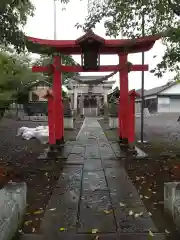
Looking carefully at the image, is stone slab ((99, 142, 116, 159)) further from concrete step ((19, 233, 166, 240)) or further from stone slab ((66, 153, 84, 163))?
concrete step ((19, 233, 166, 240))

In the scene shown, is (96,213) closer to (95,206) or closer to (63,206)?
(95,206)

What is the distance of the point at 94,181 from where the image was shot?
6062 millimetres

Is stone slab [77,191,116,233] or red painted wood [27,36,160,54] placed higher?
red painted wood [27,36,160,54]

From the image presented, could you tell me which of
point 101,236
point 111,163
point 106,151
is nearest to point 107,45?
point 106,151

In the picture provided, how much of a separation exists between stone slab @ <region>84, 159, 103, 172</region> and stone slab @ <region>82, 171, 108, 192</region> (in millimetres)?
313

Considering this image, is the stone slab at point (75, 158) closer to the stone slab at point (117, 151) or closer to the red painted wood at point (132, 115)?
the stone slab at point (117, 151)

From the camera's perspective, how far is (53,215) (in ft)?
13.8

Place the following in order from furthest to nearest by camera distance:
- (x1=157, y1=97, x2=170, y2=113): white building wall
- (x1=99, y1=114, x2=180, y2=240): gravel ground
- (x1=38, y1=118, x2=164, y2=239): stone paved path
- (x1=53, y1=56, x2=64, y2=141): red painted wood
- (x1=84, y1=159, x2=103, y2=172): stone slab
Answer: (x1=157, y1=97, x2=170, y2=113): white building wall, (x1=53, y1=56, x2=64, y2=141): red painted wood, (x1=84, y1=159, x2=103, y2=172): stone slab, (x1=99, y1=114, x2=180, y2=240): gravel ground, (x1=38, y1=118, x2=164, y2=239): stone paved path

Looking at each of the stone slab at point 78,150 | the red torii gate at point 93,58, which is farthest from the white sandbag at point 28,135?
the stone slab at point 78,150

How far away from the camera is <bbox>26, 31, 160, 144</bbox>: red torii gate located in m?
9.85

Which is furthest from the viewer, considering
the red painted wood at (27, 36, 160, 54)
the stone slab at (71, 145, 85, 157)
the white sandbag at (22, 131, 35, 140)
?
the white sandbag at (22, 131, 35, 140)

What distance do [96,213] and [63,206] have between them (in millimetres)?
592

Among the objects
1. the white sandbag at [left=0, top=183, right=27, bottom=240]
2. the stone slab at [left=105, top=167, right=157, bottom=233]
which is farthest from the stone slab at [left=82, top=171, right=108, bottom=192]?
the white sandbag at [left=0, top=183, right=27, bottom=240]

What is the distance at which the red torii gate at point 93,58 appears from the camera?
9852mm
